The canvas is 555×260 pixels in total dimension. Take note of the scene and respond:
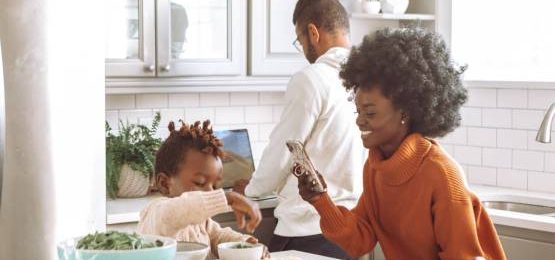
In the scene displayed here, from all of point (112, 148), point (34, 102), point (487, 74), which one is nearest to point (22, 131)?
point (34, 102)

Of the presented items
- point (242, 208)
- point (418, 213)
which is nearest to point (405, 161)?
point (418, 213)

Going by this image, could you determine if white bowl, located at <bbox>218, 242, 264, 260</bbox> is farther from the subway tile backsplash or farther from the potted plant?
the subway tile backsplash

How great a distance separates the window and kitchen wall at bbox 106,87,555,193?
145mm

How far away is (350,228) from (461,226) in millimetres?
367

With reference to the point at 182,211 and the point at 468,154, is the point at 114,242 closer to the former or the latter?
the point at 182,211

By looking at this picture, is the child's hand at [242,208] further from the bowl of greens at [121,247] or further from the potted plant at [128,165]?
the potted plant at [128,165]

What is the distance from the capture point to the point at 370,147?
7.32 ft

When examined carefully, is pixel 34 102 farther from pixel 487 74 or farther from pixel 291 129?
pixel 487 74

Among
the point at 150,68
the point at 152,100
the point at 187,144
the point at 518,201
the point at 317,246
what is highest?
the point at 150,68

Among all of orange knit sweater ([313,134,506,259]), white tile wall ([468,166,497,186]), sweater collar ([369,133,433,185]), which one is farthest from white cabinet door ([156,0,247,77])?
sweater collar ([369,133,433,185])

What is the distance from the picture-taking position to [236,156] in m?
4.48

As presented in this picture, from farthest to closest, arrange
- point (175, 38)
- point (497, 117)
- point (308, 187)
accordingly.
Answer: point (497, 117) < point (175, 38) < point (308, 187)

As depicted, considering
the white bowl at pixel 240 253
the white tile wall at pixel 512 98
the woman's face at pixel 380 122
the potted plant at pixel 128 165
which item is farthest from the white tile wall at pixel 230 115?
the white bowl at pixel 240 253

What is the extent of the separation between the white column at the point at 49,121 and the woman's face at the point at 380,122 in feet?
3.66
